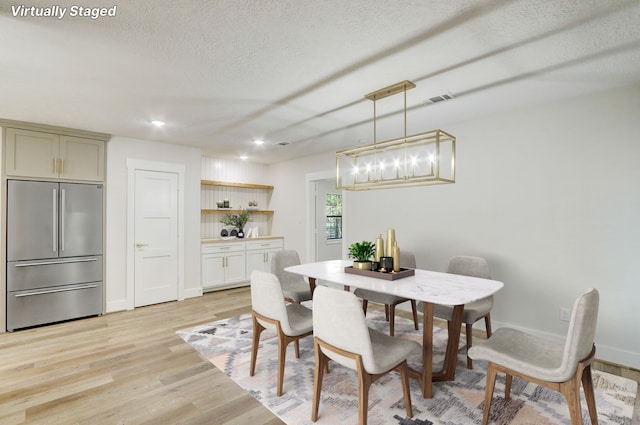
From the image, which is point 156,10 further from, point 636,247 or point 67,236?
point 636,247

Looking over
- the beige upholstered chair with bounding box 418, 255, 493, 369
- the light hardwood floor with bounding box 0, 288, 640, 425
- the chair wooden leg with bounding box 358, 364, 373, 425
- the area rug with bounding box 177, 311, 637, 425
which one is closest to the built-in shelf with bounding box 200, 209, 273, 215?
the light hardwood floor with bounding box 0, 288, 640, 425

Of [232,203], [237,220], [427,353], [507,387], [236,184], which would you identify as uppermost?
[236,184]

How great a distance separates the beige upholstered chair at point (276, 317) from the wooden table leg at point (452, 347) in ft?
3.60

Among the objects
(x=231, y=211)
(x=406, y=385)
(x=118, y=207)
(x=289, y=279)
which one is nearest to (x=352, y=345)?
(x=406, y=385)

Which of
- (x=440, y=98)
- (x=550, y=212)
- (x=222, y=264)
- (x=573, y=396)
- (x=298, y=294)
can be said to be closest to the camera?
(x=573, y=396)

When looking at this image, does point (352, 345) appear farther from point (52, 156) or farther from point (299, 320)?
point (52, 156)

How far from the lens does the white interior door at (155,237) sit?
4.53 meters

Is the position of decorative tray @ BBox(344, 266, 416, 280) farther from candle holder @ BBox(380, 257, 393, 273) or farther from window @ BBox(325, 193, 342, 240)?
window @ BBox(325, 193, 342, 240)

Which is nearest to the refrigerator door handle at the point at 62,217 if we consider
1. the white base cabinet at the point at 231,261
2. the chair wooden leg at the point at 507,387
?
the white base cabinet at the point at 231,261

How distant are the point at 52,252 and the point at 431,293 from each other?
442 cm

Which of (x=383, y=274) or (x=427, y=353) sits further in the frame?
(x=383, y=274)

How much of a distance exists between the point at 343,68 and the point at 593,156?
2.50m

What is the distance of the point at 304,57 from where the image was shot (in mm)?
2232

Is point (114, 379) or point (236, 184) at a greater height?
point (236, 184)
